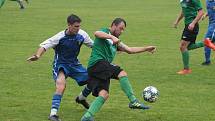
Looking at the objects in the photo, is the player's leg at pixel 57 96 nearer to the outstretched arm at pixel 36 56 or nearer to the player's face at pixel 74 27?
the outstretched arm at pixel 36 56

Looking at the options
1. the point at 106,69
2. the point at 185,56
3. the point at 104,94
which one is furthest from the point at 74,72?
the point at 185,56

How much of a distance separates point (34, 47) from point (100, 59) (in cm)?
859

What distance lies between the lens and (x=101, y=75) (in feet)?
25.7

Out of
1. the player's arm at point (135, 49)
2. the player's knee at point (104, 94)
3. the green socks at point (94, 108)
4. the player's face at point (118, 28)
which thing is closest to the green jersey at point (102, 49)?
the player's face at point (118, 28)

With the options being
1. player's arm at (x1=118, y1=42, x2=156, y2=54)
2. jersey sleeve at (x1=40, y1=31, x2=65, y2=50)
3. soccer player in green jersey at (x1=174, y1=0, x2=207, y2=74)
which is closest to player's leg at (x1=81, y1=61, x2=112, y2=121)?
player's arm at (x1=118, y1=42, x2=156, y2=54)

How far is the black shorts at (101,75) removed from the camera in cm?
780

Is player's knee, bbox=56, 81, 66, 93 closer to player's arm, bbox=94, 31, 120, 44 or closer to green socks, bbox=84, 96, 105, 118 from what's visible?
green socks, bbox=84, 96, 105, 118

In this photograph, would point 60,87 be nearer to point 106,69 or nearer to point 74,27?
point 106,69

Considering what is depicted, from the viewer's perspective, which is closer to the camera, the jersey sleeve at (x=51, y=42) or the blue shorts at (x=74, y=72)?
the jersey sleeve at (x=51, y=42)

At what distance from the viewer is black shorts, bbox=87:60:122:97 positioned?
7.80 metres

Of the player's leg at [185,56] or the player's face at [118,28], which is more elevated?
the player's face at [118,28]

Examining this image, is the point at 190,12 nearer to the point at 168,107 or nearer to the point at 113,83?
the point at 113,83

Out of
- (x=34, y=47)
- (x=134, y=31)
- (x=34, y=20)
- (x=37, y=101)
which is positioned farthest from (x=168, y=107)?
(x=34, y=20)

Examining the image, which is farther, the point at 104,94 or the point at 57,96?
the point at 57,96
